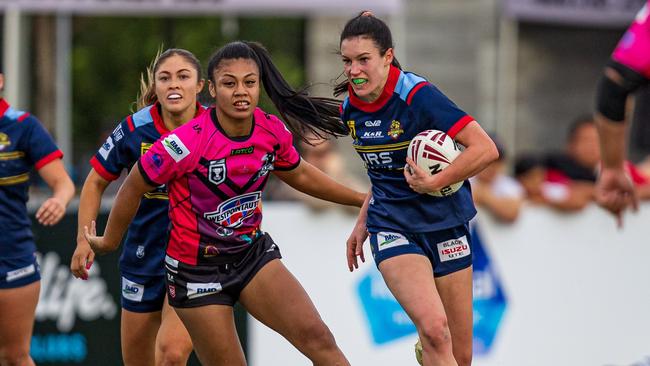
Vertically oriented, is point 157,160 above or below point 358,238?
above

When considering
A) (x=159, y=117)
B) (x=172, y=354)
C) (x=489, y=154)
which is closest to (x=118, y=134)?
(x=159, y=117)

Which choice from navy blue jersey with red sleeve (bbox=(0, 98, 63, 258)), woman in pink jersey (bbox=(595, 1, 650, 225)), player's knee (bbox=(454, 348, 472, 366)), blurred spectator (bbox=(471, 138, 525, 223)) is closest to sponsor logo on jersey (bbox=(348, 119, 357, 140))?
player's knee (bbox=(454, 348, 472, 366))

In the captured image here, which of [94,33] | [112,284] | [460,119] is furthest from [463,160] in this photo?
[94,33]

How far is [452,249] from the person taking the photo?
6.63m

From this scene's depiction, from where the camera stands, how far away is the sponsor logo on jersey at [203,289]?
625 centimetres

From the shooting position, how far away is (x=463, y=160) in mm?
6258

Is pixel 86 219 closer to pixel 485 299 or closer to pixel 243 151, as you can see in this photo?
pixel 243 151

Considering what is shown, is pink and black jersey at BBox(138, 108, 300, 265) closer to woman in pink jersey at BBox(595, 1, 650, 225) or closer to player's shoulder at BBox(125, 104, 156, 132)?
player's shoulder at BBox(125, 104, 156, 132)

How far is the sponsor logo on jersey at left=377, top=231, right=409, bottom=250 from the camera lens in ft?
21.5

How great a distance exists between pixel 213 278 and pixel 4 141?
7.01ft

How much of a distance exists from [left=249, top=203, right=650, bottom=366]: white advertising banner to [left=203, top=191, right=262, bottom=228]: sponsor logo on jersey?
3.45 metres

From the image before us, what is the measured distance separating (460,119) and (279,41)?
10.6m

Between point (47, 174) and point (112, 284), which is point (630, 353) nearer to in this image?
point (112, 284)

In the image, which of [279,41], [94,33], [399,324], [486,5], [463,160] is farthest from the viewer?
[94,33]
